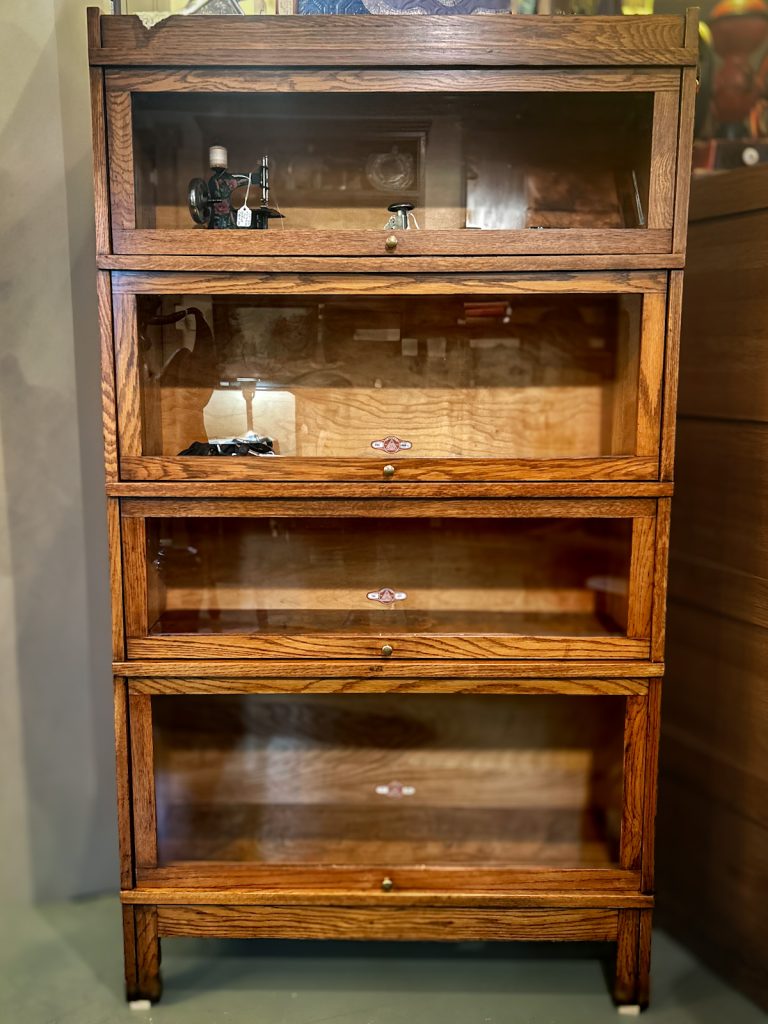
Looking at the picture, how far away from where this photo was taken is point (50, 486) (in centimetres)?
177

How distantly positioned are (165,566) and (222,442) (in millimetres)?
258

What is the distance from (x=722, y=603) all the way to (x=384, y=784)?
0.77 metres

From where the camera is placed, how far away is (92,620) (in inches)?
71.9

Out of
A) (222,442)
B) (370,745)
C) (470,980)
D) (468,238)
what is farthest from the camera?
(370,745)

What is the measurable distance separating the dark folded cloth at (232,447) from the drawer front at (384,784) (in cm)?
46

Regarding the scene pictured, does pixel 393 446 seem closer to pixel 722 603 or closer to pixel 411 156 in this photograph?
pixel 411 156

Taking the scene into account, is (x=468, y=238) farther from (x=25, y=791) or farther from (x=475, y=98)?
(x=25, y=791)

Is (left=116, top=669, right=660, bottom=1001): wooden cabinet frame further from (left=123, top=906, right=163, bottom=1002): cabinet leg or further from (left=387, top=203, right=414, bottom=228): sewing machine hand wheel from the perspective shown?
(left=387, top=203, right=414, bottom=228): sewing machine hand wheel

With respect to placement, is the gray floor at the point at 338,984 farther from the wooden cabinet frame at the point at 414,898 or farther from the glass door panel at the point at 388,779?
the glass door panel at the point at 388,779

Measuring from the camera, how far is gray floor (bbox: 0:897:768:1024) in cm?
152

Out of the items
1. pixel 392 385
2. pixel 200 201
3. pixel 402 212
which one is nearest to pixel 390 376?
pixel 392 385

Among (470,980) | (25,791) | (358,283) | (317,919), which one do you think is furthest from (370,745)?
(358,283)

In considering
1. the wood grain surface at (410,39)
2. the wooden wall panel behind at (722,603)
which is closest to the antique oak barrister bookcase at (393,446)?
the wood grain surface at (410,39)

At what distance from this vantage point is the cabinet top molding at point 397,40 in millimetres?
1335
